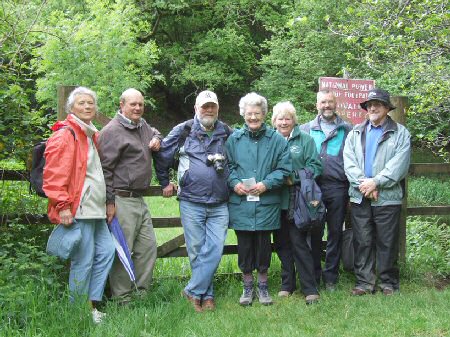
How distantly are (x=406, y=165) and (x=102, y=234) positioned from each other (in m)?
3.16

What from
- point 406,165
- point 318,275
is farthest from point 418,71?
point 318,275

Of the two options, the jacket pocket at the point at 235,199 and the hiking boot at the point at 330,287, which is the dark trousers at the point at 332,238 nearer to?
the hiking boot at the point at 330,287

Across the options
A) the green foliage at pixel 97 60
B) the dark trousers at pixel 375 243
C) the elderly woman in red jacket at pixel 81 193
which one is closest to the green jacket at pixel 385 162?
the dark trousers at pixel 375 243

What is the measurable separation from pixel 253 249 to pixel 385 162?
166cm

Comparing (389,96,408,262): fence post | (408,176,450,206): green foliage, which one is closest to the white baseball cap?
(389,96,408,262): fence post

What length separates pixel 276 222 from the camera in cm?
561

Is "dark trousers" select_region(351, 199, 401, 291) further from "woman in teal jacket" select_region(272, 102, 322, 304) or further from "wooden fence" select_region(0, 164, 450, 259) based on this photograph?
"wooden fence" select_region(0, 164, 450, 259)

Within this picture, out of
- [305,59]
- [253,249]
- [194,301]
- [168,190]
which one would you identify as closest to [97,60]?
[305,59]

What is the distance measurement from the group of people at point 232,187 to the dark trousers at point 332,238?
12 mm

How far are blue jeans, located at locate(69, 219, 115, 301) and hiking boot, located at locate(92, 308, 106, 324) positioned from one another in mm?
160

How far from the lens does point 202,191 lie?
17.9ft

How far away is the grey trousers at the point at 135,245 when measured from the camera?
17.8 feet

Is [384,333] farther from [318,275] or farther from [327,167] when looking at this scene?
[327,167]

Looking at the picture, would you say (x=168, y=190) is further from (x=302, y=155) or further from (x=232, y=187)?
(x=302, y=155)
